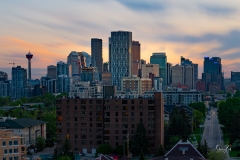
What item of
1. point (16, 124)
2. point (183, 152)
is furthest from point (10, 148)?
point (16, 124)

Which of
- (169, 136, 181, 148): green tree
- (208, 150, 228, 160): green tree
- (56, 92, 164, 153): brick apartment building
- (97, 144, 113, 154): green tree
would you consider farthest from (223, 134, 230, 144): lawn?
(208, 150, 228, 160): green tree

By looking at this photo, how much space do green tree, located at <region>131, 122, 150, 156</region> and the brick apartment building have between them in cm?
400

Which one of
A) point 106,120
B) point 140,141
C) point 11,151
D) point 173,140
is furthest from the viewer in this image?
point 173,140

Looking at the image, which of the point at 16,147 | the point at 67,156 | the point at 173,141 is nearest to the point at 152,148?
the point at 173,141

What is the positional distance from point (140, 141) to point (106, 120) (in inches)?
386

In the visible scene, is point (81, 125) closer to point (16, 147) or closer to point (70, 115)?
point (70, 115)

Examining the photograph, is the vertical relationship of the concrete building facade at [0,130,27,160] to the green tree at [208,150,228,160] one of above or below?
above

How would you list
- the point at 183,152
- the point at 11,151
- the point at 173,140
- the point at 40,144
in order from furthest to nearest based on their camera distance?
the point at 40,144 → the point at 173,140 → the point at 183,152 → the point at 11,151

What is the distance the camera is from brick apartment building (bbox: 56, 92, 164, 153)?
10638 centimetres

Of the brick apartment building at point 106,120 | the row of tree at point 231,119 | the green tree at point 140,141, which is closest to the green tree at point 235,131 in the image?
the row of tree at point 231,119

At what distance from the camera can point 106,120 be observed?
107 metres

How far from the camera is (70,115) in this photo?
109 meters

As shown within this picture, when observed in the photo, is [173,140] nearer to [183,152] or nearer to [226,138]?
[226,138]

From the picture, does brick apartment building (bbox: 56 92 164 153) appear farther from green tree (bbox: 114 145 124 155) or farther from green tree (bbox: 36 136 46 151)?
green tree (bbox: 36 136 46 151)
